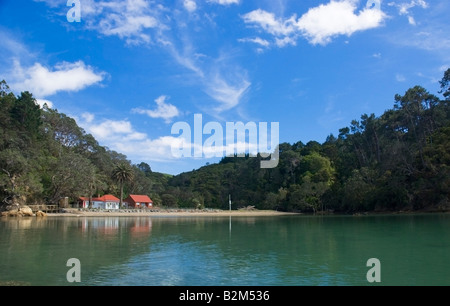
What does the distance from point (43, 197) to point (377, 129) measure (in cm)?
6890

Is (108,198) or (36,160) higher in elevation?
(36,160)

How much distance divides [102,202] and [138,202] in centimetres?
1034

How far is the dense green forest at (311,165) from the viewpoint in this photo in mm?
55338

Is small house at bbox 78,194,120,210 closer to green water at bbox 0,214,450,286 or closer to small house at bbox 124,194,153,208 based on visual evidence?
small house at bbox 124,194,153,208

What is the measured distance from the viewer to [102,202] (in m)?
76.0

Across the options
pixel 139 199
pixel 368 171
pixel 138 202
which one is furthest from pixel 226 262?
pixel 139 199

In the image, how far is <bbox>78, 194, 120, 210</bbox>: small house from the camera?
73.6 meters

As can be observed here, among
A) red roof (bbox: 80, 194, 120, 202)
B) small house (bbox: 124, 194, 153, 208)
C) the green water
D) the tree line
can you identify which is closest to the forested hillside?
red roof (bbox: 80, 194, 120, 202)

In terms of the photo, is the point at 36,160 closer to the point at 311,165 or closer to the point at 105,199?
the point at 105,199

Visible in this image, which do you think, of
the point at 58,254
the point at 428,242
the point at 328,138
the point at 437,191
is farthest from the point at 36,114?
the point at 328,138

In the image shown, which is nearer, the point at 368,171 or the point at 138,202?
the point at 368,171

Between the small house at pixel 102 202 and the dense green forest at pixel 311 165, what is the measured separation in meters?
2.67

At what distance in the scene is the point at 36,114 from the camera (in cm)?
6294

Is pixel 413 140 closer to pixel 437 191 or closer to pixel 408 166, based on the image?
pixel 408 166
